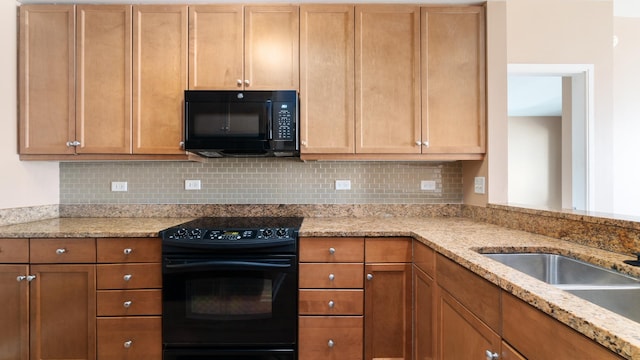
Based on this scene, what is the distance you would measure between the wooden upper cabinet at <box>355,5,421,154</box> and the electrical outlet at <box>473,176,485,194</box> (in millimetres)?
522

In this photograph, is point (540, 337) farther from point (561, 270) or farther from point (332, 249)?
point (332, 249)

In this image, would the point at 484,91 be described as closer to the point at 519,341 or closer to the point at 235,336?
the point at 519,341

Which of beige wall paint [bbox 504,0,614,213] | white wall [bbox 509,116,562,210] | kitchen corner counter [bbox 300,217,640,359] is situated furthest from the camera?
white wall [bbox 509,116,562,210]

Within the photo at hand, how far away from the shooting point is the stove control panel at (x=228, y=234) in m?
1.76

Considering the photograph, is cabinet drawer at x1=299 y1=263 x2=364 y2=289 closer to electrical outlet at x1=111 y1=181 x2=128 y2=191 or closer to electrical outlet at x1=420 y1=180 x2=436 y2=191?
electrical outlet at x1=420 y1=180 x2=436 y2=191

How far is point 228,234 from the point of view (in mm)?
1785

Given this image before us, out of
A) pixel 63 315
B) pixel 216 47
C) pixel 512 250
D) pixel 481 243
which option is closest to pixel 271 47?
pixel 216 47

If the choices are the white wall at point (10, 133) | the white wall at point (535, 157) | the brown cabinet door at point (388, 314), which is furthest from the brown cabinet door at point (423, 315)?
the white wall at point (535, 157)

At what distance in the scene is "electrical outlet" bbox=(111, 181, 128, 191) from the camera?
2.35 m

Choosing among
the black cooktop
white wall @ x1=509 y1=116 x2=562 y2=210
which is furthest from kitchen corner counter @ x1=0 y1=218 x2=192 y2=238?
white wall @ x1=509 y1=116 x2=562 y2=210

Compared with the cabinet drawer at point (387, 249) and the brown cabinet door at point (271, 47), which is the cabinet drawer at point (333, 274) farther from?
the brown cabinet door at point (271, 47)

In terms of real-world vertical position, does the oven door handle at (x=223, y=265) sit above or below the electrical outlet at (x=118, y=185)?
below

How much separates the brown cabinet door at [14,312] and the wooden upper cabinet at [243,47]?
5.02 ft

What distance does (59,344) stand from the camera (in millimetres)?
1734
